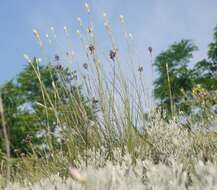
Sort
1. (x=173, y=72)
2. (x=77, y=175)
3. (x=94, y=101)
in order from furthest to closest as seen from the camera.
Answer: (x=173, y=72)
(x=94, y=101)
(x=77, y=175)

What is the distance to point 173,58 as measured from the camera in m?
27.2

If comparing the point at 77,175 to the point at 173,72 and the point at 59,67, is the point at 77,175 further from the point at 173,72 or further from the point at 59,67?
the point at 173,72

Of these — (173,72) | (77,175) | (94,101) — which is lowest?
(77,175)

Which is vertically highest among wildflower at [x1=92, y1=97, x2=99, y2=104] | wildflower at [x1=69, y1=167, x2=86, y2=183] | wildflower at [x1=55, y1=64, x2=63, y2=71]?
wildflower at [x1=55, y1=64, x2=63, y2=71]

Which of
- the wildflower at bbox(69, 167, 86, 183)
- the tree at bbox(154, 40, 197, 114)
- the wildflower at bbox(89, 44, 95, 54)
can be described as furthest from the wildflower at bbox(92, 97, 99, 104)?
the tree at bbox(154, 40, 197, 114)

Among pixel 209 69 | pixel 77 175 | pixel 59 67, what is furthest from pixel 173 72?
pixel 77 175

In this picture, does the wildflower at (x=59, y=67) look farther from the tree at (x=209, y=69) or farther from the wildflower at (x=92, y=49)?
the tree at (x=209, y=69)

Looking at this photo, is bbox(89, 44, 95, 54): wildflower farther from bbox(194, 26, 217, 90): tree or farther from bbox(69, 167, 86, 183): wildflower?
bbox(194, 26, 217, 90): tree

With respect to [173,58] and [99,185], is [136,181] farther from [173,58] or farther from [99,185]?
[173,58]

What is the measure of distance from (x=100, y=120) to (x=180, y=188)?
10.5ft

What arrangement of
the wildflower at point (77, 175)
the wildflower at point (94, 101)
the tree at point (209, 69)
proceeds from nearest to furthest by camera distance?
1. the wildflower at point (77, 175)
2. the wildflower at point (94, 101)
3. the tree at point (209, 69)

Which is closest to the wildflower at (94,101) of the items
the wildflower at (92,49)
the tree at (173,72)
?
the wildflower at (92,49)

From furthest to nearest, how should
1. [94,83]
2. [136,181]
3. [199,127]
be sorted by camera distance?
[94,83] → [199,127] → [136,181]

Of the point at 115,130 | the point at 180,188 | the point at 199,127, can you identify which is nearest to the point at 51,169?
the point at 115,130
